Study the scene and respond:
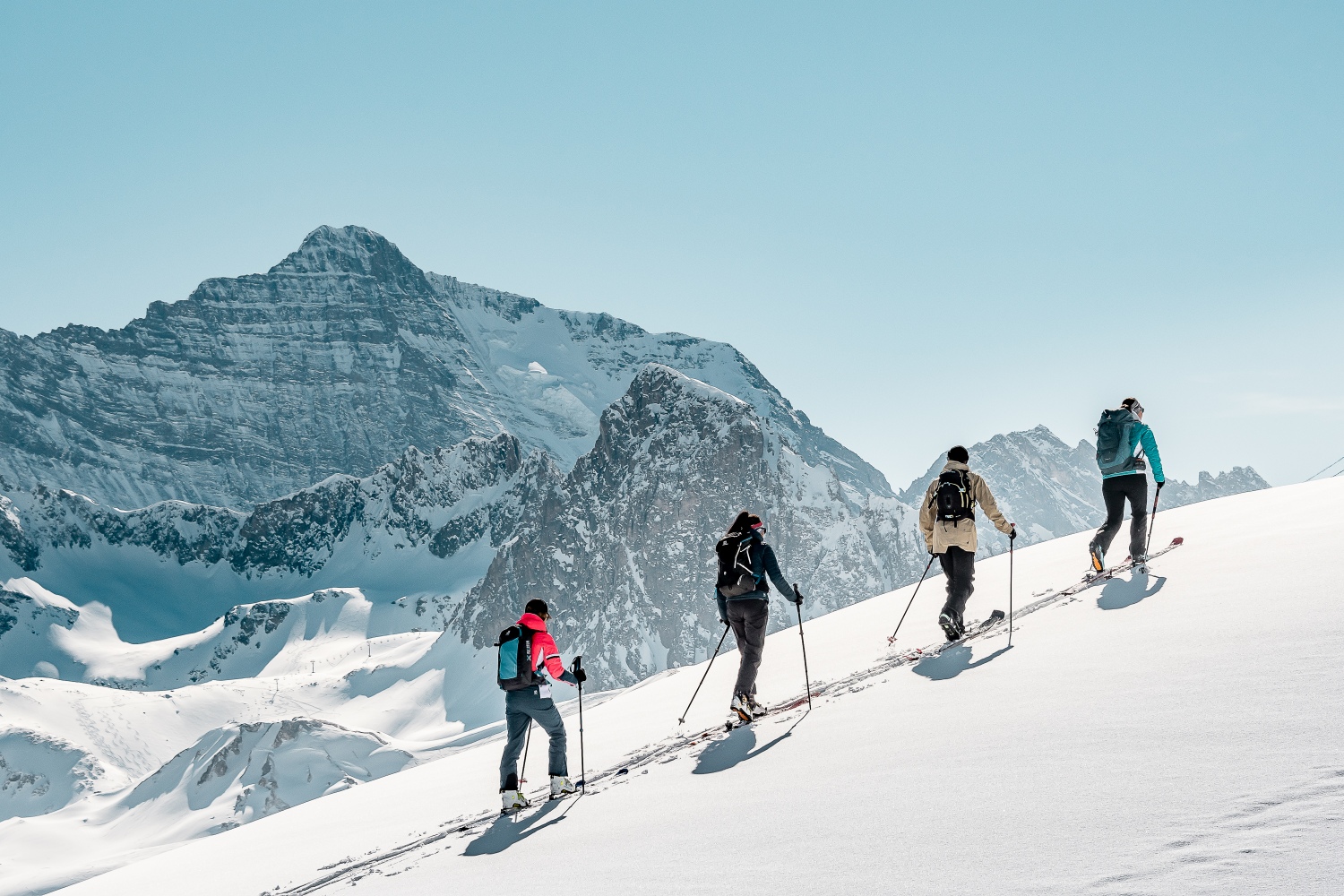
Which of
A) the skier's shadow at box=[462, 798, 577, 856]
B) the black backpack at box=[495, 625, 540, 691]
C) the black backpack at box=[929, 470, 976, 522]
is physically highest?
the black backpack at box=[929, 470, 976, 522]

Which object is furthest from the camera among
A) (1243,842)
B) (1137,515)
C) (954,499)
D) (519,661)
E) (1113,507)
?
(1113,507)

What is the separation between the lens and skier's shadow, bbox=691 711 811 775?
8.80 m

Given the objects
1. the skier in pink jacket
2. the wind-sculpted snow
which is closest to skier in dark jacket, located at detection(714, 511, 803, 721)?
the skier in pink jacket


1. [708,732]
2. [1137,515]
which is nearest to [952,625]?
[708,732]

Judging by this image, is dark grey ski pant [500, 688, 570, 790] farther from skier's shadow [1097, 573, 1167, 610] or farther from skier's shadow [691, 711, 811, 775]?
skier's shadow [1097, 573, 1167, 610]

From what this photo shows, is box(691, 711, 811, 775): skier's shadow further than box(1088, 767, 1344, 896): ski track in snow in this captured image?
Yes

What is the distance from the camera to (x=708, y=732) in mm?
10484

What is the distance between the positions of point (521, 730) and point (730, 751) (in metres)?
1.99

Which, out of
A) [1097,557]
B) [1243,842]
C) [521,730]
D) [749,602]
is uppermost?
[749,602]

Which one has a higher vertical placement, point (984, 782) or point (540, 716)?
point (540, 716)

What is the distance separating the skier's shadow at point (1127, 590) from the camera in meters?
10.8

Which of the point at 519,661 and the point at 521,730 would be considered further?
the point at 521,730

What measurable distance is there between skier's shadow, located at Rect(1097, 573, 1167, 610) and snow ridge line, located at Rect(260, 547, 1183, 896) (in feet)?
1.66

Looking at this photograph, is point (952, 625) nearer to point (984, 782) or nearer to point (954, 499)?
point (954, 499)
